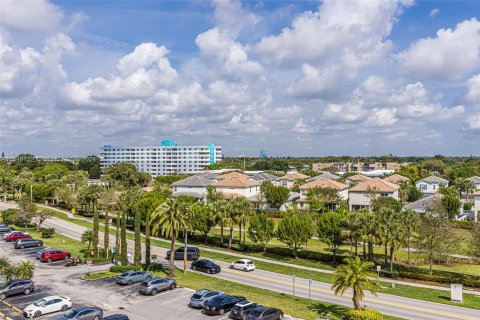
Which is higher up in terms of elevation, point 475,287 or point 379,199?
point 379,199

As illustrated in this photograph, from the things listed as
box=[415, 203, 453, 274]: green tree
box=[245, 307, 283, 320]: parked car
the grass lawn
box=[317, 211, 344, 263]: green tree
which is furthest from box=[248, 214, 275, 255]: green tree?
box=[245, 307, 283, 320]: parked car

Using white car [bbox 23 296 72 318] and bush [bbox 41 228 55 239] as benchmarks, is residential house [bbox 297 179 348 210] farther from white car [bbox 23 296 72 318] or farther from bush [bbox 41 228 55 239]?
white car [bbox 23 296 72 318]

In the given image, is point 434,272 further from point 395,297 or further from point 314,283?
point 314,283

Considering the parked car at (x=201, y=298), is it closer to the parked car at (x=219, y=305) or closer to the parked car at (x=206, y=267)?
the parked car at (x=219, y=305)

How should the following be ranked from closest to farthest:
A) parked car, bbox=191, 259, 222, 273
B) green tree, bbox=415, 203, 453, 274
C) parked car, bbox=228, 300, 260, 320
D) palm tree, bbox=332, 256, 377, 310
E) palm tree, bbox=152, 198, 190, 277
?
palm tree, bbox=332, 256, 377, 310
parked car, bbox=228, 300, 260, 320
palm tree, bbox=152, 198, 190, 277
parked car, bbox=191, 259, 222, 273
green tree, bbox=415, 203, 453, 274

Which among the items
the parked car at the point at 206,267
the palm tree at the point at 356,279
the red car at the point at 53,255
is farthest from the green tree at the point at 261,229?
the palm tree at the point at 356,279

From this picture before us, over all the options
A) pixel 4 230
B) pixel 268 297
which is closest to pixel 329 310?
pixel 268 297

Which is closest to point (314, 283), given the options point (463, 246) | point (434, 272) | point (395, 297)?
point (395, 297)
